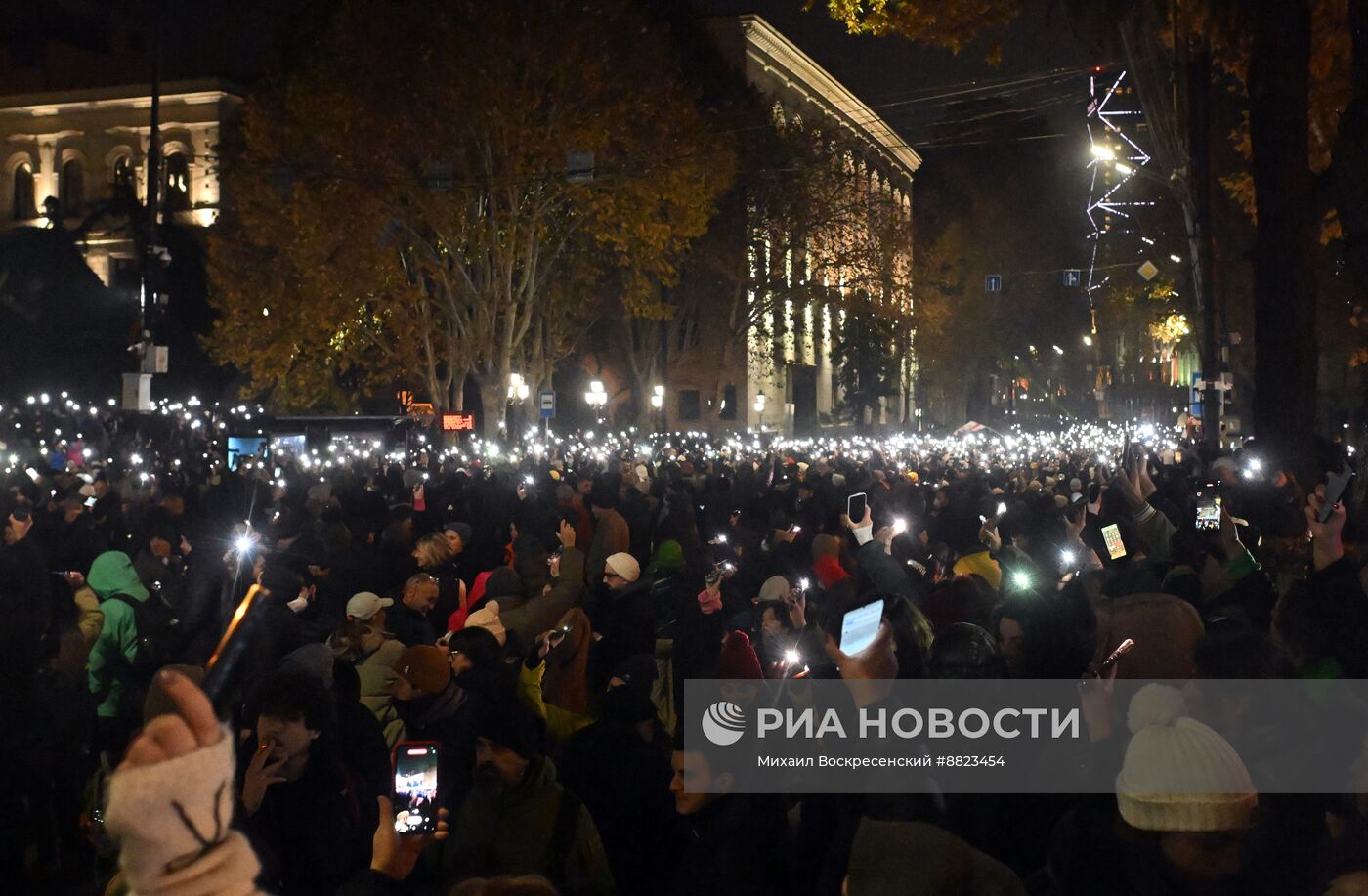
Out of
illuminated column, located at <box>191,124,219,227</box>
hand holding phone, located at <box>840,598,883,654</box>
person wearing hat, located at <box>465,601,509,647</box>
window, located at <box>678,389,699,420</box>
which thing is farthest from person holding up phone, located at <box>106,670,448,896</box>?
illuminated column, located at <box>191,124,219,227</box>

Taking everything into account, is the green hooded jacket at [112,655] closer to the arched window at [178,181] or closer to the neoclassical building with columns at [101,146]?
the arched window at [178,181]

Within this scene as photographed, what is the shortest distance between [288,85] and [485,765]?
30412 millimetres

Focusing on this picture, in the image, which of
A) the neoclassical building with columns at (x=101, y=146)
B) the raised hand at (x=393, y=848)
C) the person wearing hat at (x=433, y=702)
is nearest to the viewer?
the raised hand at (x=393, y=848)

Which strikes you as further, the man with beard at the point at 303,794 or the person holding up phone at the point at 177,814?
the man with beard at the point at 303,794

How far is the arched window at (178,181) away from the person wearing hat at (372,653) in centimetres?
5109

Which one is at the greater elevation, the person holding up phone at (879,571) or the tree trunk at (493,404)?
the tree trunk at (493,404)

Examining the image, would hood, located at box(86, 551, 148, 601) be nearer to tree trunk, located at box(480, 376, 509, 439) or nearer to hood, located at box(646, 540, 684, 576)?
hood, located at box(646, 540, 684, 576)

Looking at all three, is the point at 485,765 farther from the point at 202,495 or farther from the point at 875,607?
the point at 202,495

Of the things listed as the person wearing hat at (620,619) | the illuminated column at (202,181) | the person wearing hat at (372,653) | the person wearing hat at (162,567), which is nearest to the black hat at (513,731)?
the person wearing hat at (372,653)

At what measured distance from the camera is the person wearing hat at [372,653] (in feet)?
22.1

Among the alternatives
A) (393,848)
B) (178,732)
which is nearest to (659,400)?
(393,848)

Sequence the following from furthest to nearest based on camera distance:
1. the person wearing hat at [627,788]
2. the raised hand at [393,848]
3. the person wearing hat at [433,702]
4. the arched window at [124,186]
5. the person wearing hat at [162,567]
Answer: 1. the arched window at [124,186]
2. the person wearing hat at [162,567]
3. the person wearing hat at [433,702]
4. the person wearing hat at [627,788]
5. the raised hand at [393,848]

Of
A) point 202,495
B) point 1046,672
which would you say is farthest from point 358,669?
point 202,495

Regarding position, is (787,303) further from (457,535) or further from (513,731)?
(513,731)
